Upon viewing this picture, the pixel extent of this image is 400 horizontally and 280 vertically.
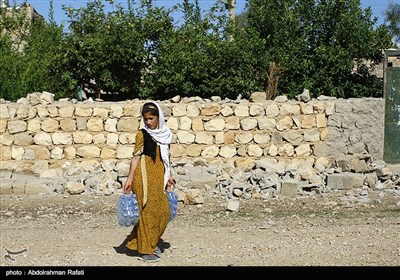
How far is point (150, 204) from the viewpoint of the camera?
5.80 meters

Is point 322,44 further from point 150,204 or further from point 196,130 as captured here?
point 150,204

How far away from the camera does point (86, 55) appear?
46.5 feet

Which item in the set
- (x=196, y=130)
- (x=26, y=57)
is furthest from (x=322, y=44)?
(x=26, y=57)

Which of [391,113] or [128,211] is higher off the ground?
[391,113]

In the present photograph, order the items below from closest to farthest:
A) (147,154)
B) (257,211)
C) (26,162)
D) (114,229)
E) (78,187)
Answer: (147,154), (114,229), (257,211), (78,187), (26,162)

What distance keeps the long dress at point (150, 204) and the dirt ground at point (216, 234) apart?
23 cm

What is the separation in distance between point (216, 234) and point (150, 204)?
1.67 metres

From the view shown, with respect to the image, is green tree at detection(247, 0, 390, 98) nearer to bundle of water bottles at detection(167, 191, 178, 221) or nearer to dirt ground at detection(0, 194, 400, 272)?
dirt ground at detection(0, 194, 400, 272)

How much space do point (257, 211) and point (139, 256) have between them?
3.12 metres

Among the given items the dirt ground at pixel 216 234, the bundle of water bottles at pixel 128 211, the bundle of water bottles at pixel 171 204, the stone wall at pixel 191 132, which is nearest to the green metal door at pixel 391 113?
the stone wall at pixel 191 132

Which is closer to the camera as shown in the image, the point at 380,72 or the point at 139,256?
the point at 139,256

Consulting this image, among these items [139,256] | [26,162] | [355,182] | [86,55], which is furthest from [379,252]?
[86,55]

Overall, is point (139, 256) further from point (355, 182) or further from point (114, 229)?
point (355, 182)

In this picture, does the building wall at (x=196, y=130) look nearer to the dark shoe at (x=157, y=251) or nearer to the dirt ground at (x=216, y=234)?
the dirt ground at (x=216, y=234)
